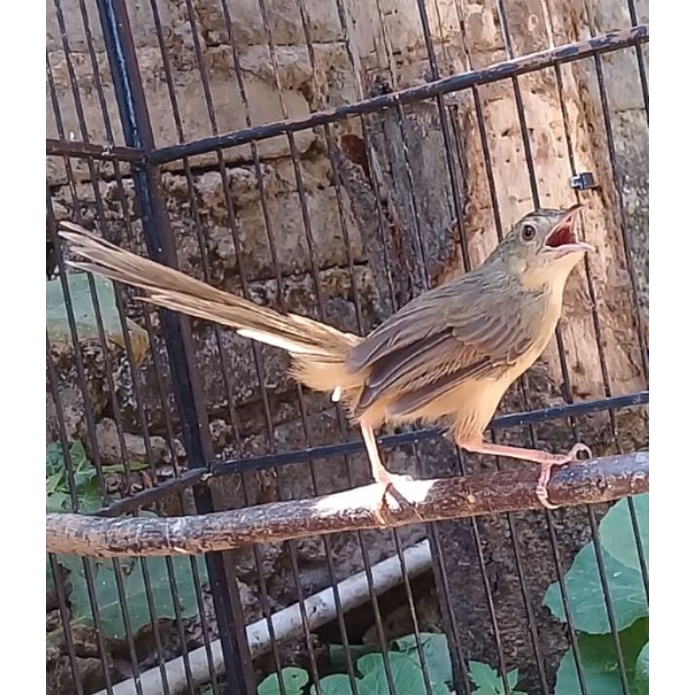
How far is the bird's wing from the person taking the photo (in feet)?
4.83

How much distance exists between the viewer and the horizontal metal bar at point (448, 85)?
1.88 metres

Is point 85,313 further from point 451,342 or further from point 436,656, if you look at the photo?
point 436,656

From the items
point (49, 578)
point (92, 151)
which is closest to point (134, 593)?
point (49, 578)

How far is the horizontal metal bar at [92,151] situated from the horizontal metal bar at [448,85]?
4cm

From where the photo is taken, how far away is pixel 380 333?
152 centimetres

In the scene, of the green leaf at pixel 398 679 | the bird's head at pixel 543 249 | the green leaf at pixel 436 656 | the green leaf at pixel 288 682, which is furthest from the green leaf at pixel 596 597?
the bird's head at pixel 543 249

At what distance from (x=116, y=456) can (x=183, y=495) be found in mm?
217

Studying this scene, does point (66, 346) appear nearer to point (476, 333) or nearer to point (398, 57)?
point (398, 57)

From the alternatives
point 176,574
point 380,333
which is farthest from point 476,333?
point 176,574

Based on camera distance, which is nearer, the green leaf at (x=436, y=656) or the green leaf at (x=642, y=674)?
the green leaf at (x=642, y=674)

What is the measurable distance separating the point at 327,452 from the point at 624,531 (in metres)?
0.66

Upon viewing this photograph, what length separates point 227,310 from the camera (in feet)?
4.55

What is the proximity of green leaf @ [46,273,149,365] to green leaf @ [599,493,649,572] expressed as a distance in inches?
44.9

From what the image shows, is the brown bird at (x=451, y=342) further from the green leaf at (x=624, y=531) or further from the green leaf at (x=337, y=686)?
the green leaf at (x=337, y=686)
